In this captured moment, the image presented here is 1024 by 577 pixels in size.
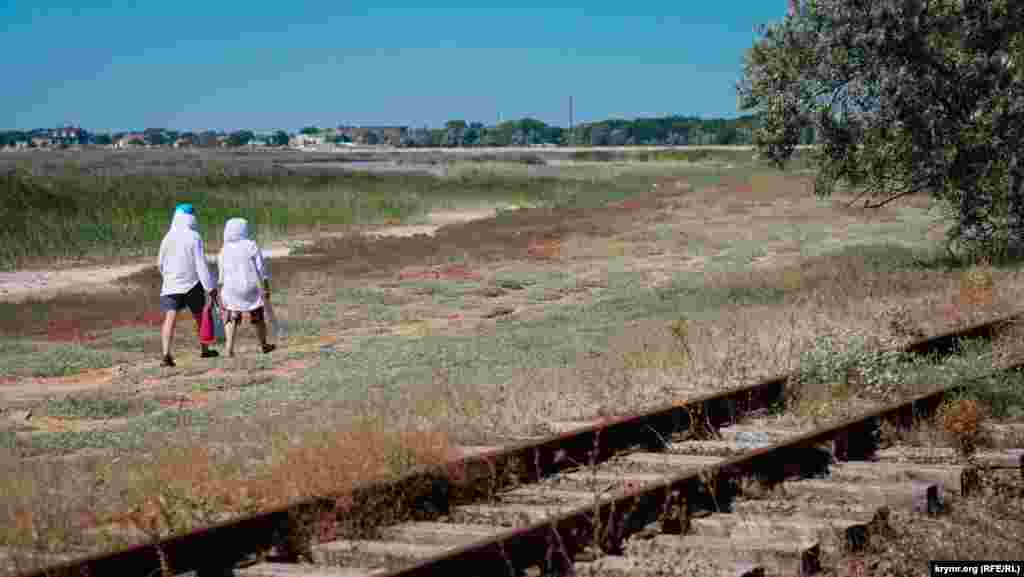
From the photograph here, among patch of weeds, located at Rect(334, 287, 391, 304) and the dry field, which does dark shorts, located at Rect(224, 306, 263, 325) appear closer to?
the dry field

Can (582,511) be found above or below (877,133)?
below

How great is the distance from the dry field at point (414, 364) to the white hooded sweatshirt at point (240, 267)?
973 millimetres

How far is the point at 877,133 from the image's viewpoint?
79.4 ft

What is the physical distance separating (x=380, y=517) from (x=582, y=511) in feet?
4.21

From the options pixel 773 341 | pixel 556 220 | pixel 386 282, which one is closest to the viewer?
pixel 773 341

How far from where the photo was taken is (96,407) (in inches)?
613

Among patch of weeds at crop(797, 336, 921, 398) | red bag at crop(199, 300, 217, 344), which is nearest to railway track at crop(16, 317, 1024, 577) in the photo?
patch of weeds at crop(797, 336, 921, 398)

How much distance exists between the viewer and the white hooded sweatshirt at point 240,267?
18094 mm

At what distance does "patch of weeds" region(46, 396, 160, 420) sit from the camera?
15320 millimetres

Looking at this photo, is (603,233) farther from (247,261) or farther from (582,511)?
(582,511)

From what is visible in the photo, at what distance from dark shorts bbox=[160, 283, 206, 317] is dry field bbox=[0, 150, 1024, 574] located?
2.89 feet

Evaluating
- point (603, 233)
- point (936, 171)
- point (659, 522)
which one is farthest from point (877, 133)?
point (603, 233)

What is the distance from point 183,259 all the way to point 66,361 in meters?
3.49

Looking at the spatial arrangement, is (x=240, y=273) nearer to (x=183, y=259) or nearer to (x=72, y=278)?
(x=183, y=259)
